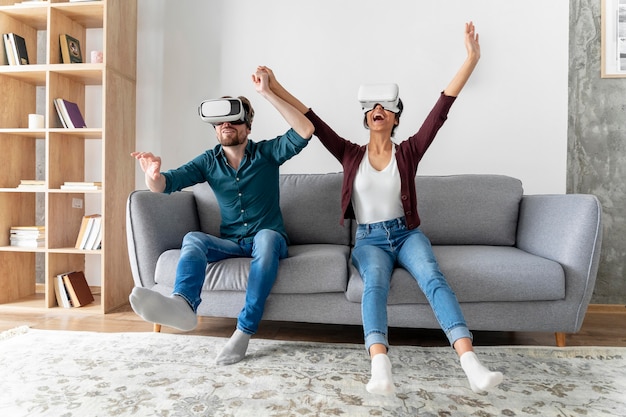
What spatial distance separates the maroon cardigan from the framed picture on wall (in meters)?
1.45

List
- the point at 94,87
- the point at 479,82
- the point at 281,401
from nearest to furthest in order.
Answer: the point at 281,401 < the point at 479,82 < the point at 94,87

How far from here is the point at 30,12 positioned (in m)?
2.60

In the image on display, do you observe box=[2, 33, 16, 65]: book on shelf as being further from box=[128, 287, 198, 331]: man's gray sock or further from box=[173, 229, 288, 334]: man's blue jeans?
box=[128, 287, 198, 331]: man's gray sock

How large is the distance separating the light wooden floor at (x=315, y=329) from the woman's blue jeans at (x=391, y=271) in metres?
0.47

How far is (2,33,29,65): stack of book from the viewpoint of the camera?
8.49 ft

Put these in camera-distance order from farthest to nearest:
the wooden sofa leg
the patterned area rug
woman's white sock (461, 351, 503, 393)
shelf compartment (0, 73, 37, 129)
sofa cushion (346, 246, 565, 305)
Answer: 1. shelf compartment (0, 73, 37, 129)
2. the wooden sofa leg
3. sofa cushion (346, 246, 565, 305)
4. the patterned area rug
5. woman's white sock (461, 351, 503, 393)

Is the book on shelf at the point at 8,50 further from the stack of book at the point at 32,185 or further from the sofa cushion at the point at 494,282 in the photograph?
the sofa cushion at the point at 494,282

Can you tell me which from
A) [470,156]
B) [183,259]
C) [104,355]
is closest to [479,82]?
[470,156]

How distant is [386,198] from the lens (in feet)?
5.99

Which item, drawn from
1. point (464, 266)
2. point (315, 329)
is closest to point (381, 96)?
point (464, 266)

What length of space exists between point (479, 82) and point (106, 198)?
235cm

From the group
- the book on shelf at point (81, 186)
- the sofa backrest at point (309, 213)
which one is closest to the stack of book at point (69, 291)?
the book on shelf at point (81, 186)

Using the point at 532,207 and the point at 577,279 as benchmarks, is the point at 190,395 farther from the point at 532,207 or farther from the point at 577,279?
the point at 532,207

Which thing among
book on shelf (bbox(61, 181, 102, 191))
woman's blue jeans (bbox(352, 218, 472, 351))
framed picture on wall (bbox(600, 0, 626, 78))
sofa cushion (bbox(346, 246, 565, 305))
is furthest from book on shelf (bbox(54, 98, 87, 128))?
framed picture on wall (bbox(600, 0, 626, 78))
